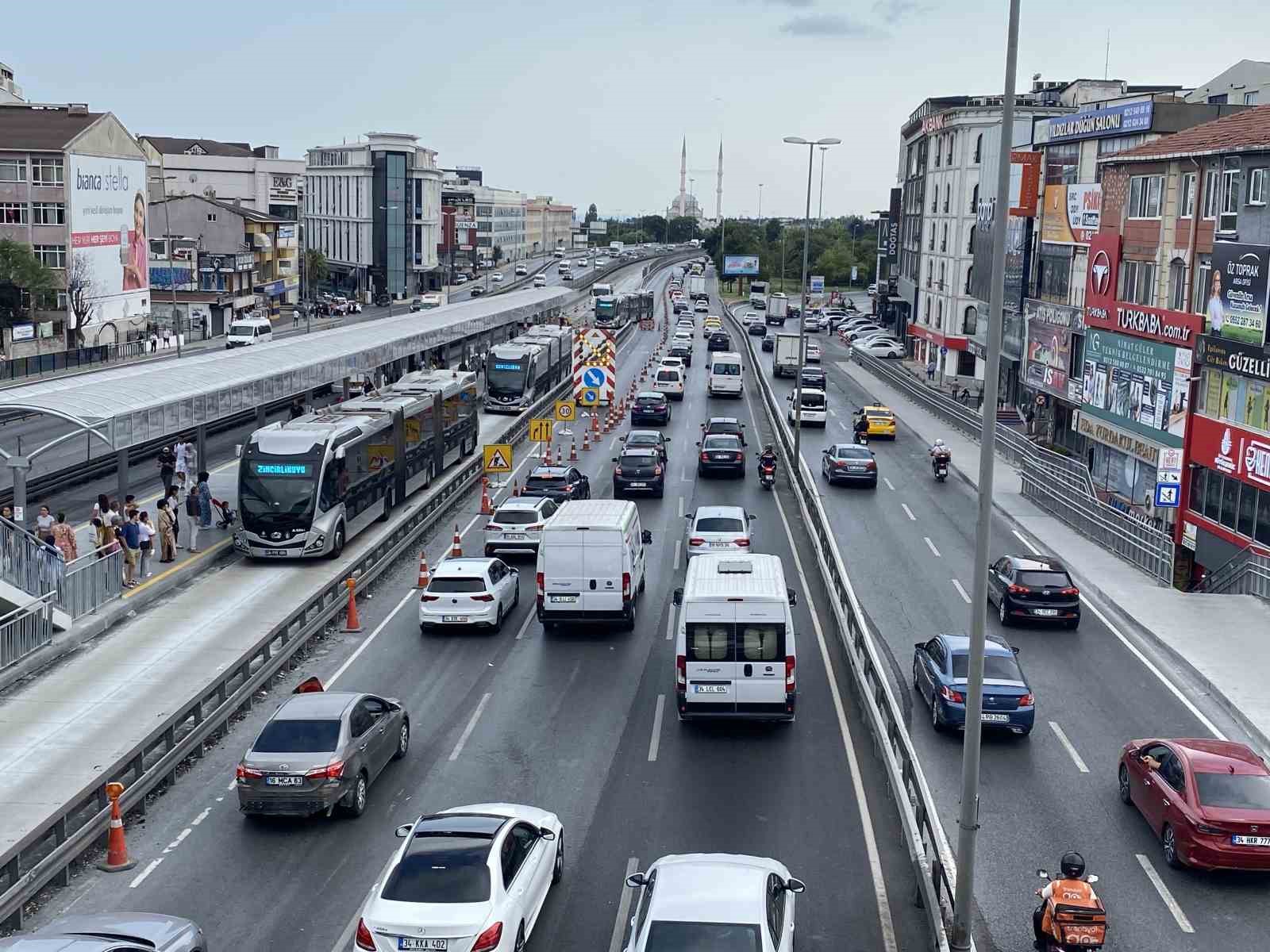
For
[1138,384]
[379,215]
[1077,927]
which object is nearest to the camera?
[1077,927]

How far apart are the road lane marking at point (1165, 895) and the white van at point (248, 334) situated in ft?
227

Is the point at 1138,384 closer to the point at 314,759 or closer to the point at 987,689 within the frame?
the point at 987,689

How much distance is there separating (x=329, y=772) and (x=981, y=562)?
322 inches

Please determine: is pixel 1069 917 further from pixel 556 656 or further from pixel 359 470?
pixel 359 470

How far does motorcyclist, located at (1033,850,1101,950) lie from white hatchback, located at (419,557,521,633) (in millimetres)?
14329

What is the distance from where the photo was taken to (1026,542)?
37750 millimetres

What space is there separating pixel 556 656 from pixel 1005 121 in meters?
14.5

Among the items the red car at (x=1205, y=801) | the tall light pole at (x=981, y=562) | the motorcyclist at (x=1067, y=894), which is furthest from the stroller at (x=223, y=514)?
the motorcyclist at (x=1067, y=894)

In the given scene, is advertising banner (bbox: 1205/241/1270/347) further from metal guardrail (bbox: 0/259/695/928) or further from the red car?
metal guardrail (bbox: 0/259/695/928)

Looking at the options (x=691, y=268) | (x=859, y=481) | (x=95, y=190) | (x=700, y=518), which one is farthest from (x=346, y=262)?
(x=700, y=518)

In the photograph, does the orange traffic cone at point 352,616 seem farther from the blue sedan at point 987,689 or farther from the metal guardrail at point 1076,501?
the metal guardrail at point 1076,501

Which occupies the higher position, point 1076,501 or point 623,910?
point 1076,501

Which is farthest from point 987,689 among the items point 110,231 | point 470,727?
point 110,231

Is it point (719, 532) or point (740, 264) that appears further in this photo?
point (740, 264)
